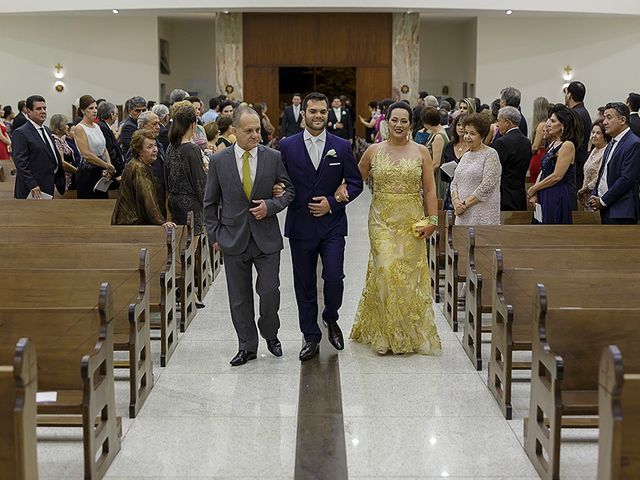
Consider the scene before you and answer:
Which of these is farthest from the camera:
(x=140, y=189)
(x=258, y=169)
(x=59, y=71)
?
(x=59, y=71)

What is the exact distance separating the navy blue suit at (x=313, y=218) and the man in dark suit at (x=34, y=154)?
3.83 m

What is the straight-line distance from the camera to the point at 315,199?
19.7 ft

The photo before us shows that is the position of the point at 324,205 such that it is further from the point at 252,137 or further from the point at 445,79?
the point at 445,79

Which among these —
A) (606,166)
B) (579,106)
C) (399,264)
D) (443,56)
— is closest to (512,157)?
(606,166)

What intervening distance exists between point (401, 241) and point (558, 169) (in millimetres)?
1822

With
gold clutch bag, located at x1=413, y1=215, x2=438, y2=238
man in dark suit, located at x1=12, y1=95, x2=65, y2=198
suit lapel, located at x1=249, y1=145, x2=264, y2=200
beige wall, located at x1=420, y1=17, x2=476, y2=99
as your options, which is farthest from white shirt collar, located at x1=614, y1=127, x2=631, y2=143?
beige wall, located at x1=420, y1=17, x2=476, y2=99

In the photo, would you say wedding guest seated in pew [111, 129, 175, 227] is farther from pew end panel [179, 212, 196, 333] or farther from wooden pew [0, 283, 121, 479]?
wooden pew [0, 283, 121, 479]

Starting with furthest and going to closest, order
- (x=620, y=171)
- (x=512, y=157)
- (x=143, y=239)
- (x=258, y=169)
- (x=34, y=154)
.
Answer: (x=34, y=154) < (x=512, y=157) < (x=620, y=171) < (x=143, y=239) < (x=258, y=169)

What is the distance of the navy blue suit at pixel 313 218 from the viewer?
606cm

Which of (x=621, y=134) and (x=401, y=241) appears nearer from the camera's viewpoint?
(x=401, y=241)

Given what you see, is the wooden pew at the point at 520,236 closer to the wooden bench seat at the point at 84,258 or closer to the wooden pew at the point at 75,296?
the wooden bench seat at the point at 84,258

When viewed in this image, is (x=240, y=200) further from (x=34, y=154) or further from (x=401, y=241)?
(x=34, y=154)

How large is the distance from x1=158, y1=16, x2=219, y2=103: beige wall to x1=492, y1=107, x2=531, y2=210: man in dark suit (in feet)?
58.1

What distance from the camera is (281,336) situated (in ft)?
22.5
